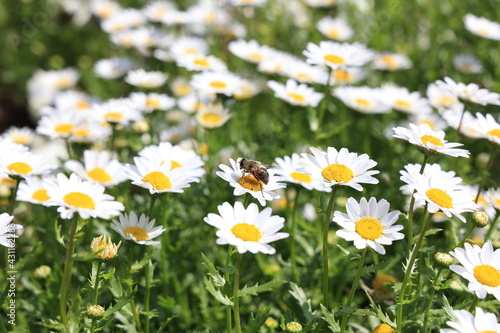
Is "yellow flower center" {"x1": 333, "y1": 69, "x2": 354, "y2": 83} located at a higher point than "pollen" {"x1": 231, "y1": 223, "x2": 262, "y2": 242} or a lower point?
lower

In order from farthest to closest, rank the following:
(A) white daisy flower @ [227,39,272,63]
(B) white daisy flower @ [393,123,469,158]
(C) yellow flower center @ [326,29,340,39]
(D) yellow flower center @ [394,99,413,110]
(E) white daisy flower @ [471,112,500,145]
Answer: (C) yellow flower center @ [326,29,340,39]
(A) white daisy flower @ [227,39,272,63]
(D) yellow flower center @ [394,99,413,110]
(E) white daisy flower @ [471,112,500,145]
(B) white daisy flower @ [393,123,469,158]

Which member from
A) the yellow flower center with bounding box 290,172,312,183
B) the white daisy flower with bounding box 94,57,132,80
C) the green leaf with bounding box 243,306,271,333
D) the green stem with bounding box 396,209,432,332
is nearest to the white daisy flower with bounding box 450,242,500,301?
the green stem with bounding box 396,209,432,332

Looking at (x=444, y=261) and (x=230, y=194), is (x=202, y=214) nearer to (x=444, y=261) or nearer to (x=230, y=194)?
(x=230, y=194)

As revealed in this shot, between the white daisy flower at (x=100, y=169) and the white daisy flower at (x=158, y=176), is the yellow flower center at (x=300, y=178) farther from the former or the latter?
the white daisy flower at (x=100, y=169)

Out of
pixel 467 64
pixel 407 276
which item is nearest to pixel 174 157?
pixel 407 276

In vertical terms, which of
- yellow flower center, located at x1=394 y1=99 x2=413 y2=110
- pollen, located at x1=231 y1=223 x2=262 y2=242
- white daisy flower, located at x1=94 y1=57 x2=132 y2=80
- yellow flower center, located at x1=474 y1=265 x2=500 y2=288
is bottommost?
white daisy flower, located at x1=94 y1=57 x2=132 y2=80

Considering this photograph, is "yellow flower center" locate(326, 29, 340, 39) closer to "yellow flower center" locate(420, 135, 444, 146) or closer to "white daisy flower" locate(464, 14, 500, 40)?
"white daisy flower" locate(464, 14, 500, 40)

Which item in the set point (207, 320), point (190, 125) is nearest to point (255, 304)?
point (207, 320)

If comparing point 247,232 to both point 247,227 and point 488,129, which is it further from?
point 488,129

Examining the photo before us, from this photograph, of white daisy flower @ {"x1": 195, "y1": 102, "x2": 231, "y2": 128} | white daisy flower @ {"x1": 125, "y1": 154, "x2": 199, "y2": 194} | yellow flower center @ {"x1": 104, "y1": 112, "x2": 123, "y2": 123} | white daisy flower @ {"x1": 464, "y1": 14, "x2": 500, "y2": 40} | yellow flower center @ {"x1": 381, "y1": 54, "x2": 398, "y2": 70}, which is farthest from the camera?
yellow flower center @ {"x1": 381, "y1": 54, "x2": 398, "y2": 70}
